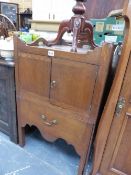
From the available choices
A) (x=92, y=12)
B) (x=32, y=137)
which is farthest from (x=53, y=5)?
(x=32, y=137)

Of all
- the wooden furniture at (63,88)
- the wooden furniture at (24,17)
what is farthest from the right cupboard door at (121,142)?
the wooden furniture at (24,17)

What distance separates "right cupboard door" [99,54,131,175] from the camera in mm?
742

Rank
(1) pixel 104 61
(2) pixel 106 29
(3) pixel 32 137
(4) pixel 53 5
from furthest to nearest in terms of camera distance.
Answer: (4) pixel 53 5 → (3) pixel 32 137 → (2) pixel 106 29 → (1) pixel 104 61

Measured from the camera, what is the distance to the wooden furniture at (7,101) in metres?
1.15

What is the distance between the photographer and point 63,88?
0.94m

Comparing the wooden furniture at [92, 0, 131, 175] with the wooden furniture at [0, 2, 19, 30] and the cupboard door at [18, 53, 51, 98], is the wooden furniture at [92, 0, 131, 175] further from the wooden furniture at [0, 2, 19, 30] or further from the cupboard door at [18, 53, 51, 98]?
the wooden furniture at [0, 2, 19, 30]

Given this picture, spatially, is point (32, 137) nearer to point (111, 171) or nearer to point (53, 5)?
point (111, 171)

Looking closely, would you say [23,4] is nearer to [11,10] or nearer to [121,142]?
[11,10]

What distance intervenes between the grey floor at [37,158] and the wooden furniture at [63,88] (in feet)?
0.71

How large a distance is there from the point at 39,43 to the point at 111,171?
0.97 meters

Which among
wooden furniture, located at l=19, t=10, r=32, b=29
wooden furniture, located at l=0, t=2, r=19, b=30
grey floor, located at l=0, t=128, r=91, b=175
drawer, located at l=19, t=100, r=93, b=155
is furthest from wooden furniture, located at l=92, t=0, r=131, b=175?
wooden furniture, located at l=0, t=2, r=19, b=30

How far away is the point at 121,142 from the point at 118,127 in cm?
9

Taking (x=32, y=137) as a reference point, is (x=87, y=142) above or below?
above

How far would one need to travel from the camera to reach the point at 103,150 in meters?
0.90
